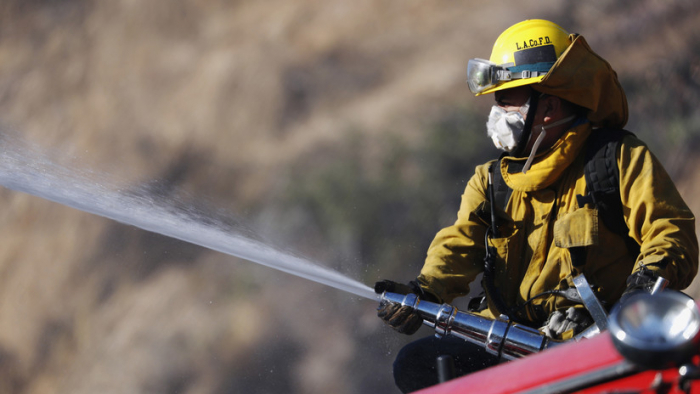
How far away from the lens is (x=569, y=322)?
7.38ft

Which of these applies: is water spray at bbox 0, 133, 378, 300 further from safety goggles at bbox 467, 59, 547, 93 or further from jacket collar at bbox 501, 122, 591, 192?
safety goggles at bbox 467, 59, 547, 93

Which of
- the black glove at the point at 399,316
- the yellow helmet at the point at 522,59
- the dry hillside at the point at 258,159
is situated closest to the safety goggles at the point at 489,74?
the yellow helmet at the point at 522,59

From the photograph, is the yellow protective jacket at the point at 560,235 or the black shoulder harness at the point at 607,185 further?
the black shoulder harness at the point at 607,185

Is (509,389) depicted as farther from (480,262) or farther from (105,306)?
(105,306)

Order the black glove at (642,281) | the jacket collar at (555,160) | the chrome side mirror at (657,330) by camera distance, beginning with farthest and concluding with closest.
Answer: the jacket collar at (555,160)
the black glove at (642,281)
the chrome side mirror at (657,330)

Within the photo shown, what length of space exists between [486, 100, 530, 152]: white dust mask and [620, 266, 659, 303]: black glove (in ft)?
2.60

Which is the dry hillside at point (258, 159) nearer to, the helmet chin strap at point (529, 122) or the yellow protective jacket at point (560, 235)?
the yellow protective jacket at point (560, 235)

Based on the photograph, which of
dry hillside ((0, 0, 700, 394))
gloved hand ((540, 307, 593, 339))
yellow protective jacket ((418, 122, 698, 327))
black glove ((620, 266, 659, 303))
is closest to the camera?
black glove ((620, 266, 659, 303))

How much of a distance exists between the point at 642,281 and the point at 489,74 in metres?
1.05

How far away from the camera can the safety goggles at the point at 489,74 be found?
100 inches

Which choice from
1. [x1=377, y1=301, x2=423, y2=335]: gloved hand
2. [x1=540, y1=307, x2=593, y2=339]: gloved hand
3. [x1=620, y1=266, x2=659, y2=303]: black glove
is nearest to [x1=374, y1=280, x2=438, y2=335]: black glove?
[x1=377, y1=301, x2=423, y2=335]: gloved hand

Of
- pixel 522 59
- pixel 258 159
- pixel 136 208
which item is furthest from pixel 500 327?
pixel 258 159

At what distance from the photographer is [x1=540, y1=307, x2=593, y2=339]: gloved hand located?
2.23 metres

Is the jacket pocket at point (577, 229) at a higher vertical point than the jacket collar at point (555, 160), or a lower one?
lower
